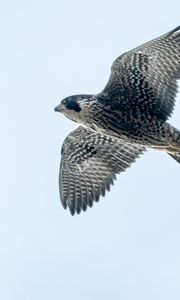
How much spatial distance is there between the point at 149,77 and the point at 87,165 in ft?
8.28

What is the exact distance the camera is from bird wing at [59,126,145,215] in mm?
22094

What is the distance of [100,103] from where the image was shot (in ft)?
68.4

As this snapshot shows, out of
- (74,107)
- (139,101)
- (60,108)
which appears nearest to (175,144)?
(139,101)

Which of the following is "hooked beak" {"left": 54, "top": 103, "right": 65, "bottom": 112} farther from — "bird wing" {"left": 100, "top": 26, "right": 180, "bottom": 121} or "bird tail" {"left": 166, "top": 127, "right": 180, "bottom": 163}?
"bird tail" {"left": 166, "top": 127, "right": 180, "bottom": 163}

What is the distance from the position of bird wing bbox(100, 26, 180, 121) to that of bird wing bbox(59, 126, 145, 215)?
1.41 m

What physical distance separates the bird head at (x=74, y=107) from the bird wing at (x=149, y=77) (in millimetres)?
326

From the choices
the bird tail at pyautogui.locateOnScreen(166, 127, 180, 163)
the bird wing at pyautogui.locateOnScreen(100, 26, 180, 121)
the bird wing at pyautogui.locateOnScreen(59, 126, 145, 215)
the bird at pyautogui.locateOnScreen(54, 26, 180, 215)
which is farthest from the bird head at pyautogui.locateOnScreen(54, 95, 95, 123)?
the bird tail at pyautogui.locateOnScreen(166, 127, 180, 163)

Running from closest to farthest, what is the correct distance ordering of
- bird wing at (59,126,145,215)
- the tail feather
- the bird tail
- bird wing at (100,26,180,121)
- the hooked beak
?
1. bird wing at (100,26,180,121)
2. the bird tail
3. the tail feather
4. the hooked beak
5. bird wing at (59,126,145,215)

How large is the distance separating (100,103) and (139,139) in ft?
2.85

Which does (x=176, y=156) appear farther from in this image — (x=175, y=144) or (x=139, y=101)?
(x=139, y=101)

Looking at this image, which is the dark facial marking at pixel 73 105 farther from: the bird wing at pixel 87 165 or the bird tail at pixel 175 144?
the bird tail at pixel 175 144

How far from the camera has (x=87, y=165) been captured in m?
22.5

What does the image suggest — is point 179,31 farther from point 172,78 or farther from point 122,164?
point 122,164

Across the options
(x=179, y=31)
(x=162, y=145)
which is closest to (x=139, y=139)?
(x=162, y=145)
